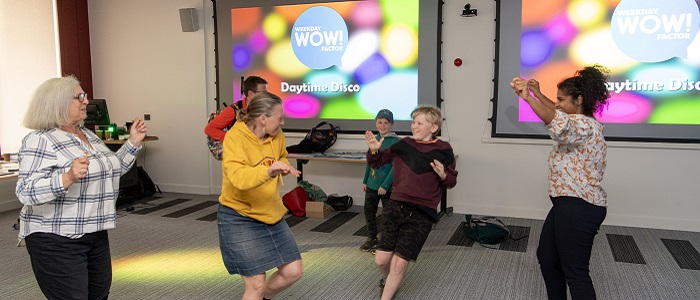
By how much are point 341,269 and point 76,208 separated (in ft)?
7.39

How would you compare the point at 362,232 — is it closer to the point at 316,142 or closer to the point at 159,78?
the point at 316,142

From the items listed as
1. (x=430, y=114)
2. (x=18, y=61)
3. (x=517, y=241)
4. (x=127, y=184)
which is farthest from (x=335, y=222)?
(x=18, y=61)

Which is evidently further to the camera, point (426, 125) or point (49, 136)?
point (426, 125)

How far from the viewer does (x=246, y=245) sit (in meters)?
2.46

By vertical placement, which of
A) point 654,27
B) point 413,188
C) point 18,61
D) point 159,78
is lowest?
point 413,188

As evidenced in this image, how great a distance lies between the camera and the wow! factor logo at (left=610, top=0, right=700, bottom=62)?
491cm

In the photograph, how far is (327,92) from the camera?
6.30 meters

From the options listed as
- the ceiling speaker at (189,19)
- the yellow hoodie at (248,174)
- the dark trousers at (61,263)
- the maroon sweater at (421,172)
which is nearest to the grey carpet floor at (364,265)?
the maroon sweater at (421,172)

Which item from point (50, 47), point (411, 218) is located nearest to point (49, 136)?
point (411, 218)

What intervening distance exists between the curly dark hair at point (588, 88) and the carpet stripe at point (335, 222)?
123 inches

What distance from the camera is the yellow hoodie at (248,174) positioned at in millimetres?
2326

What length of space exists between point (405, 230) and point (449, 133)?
303 centimetres

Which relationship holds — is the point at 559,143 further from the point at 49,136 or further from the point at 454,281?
the point at 49,136

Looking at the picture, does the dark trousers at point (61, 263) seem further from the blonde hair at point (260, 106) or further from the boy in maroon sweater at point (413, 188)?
the boy in maroon sweater at point (413, 188)
